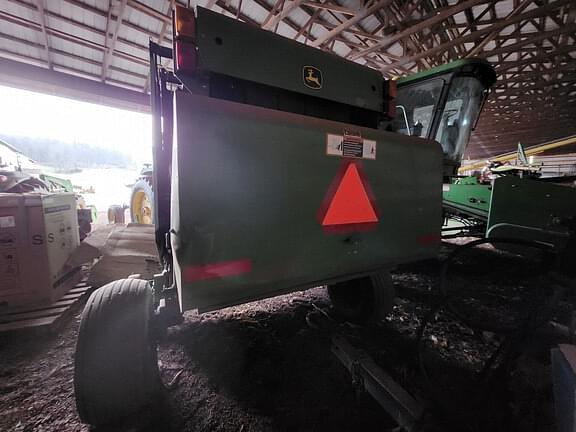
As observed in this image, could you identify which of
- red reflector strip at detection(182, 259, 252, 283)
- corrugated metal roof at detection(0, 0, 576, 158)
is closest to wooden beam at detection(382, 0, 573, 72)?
corrugated metal roof at detection(0, 0, 576, 158)

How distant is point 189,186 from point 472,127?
4472 millimetres

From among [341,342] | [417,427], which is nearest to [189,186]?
[417,427]

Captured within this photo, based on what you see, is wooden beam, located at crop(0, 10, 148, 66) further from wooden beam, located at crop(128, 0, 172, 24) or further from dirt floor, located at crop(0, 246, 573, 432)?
dirt floor, located at crop(0, 246, 573, 432)

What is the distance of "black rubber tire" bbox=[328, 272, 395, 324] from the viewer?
1.88m

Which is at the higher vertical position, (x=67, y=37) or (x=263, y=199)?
(x=67, y=37)

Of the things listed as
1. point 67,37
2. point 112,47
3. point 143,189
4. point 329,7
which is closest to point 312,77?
point 143,189

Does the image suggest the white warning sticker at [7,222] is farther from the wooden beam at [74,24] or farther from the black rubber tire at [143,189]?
the wooden beam at [74,24]

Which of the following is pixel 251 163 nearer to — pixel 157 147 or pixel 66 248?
pixel 157 147

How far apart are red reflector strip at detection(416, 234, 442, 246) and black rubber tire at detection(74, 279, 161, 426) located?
1494mm

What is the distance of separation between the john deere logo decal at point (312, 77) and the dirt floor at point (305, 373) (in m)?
1.43

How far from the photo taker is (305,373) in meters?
1.55

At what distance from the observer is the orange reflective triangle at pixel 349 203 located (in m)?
1.08

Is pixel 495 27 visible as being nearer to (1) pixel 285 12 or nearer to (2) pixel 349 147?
(1) pixel 285 12

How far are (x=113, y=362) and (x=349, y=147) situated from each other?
1.42 metres
